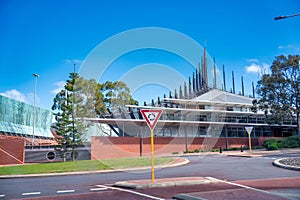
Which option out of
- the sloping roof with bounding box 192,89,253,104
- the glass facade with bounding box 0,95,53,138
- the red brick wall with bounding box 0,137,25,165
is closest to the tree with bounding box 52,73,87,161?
the red brick wall with bounding box 0,137,25,165

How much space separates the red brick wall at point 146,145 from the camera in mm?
34875

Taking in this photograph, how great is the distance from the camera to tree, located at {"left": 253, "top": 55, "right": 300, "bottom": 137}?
38.9 meters

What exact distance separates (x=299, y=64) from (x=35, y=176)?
112ft

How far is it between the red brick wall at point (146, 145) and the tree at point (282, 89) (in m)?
7.48

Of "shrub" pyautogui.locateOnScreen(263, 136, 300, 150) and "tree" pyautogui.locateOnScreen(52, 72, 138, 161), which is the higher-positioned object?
"tree" pyautogui.locateOnScreen(52, 72, 138, 161)

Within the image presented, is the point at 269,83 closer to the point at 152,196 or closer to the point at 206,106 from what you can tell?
the point at 206,106

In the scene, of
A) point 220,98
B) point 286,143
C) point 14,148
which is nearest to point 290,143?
point 286,143

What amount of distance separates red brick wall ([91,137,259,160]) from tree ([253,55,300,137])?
7481 mm

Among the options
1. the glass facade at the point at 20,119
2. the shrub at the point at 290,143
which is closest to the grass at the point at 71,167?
the shrub at the point at 290,143

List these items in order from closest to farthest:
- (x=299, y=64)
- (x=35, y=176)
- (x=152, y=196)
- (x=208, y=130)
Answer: (x=152, y=196) → (x=35, y=176) → (x=299, y=64) → (x=208, y=130)

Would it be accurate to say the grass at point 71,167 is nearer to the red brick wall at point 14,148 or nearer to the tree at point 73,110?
the tree at point 73,110

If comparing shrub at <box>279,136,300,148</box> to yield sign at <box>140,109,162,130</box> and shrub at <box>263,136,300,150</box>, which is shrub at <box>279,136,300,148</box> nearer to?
shrub at <box>263,136,300,150</box>

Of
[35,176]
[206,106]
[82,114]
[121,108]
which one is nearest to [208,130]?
[206,106]

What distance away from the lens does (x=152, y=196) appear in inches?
318
